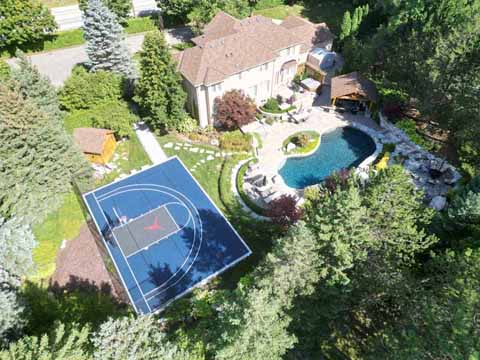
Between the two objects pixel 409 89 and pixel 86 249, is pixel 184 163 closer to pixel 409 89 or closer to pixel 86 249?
pixel 86 249

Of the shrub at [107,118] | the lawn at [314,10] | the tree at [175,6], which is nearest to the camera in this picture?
the shrub at [107,118]

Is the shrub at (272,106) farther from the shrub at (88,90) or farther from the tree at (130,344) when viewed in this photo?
the tree at (130,344)

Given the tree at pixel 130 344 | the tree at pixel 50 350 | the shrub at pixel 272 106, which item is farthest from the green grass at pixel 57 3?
the tree at pixel 130 344

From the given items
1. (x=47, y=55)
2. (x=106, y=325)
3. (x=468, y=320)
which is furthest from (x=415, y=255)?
(x=47, y=55)

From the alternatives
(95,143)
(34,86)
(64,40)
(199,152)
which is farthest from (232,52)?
(64,40)

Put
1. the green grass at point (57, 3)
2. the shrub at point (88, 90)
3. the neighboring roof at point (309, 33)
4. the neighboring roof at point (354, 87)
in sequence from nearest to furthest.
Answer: the shrub at point (88, 90) < the neighboring roof at point (354, 87) < the neighboring roof at point (309, 33) < the green grass at point (57, 3)
